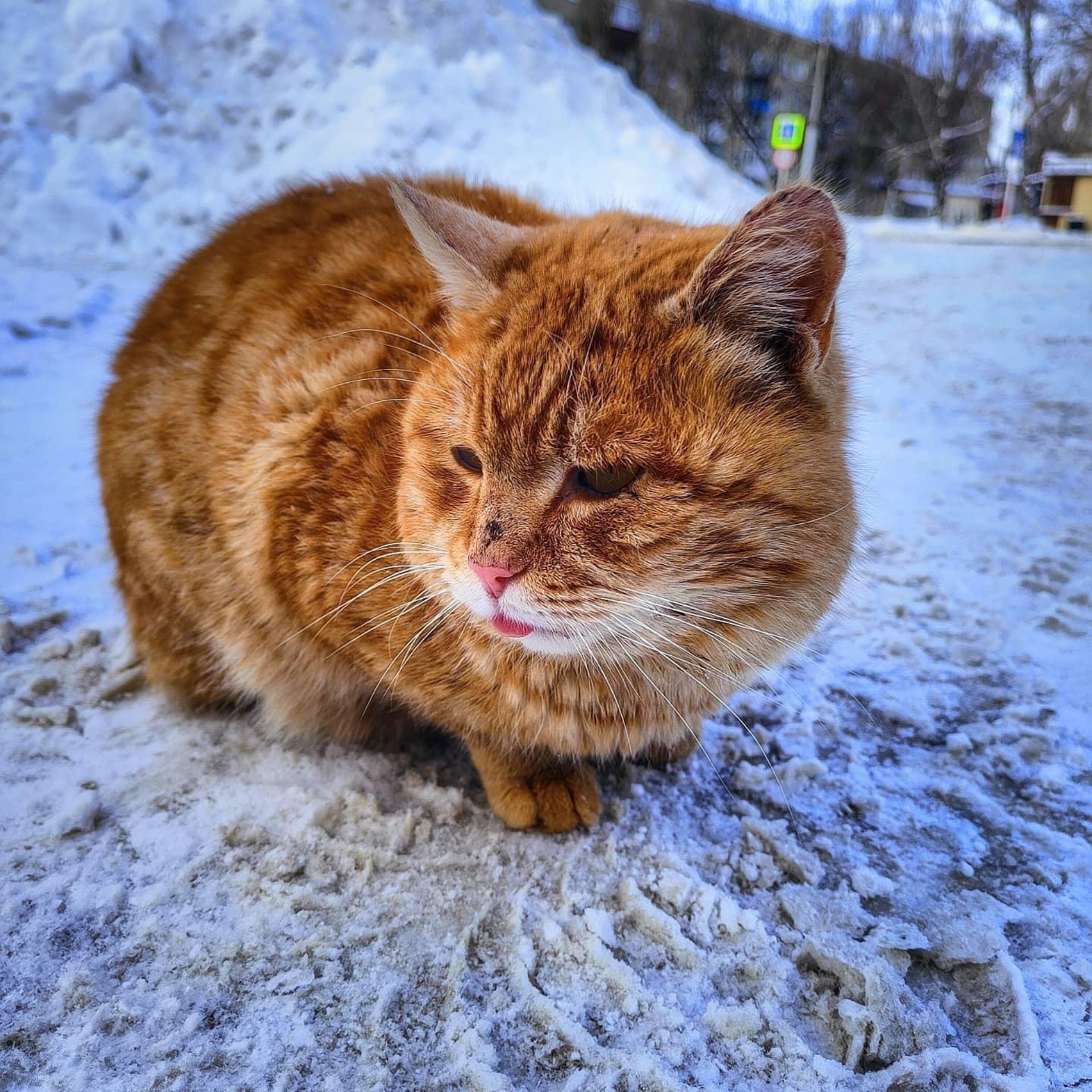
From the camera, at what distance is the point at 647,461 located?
3.84 ft

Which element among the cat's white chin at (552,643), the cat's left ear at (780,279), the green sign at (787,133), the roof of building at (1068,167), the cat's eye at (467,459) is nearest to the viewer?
the cat's left ear at (780,279)

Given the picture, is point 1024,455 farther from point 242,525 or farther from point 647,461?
point 242,525

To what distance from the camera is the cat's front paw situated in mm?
1507

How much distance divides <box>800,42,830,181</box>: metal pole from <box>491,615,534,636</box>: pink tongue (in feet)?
50.1

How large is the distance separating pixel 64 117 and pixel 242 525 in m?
6.72

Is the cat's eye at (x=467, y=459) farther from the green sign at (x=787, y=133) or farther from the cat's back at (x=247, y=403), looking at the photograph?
the green sign at (x=787, y=133)

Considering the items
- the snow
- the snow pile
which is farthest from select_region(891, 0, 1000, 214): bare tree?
the snow

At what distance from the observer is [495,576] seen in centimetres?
117

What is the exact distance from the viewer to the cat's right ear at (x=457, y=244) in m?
1.34

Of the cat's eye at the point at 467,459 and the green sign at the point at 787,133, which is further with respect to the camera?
the green sign at the point at 787,133

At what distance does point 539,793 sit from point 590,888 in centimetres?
21

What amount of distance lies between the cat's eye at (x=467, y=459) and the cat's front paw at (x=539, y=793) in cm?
60

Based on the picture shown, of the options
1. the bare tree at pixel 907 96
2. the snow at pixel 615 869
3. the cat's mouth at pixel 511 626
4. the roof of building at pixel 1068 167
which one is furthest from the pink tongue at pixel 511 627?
the bare tree at pixel 907 96

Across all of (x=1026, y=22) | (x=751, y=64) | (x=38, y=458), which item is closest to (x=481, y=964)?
(x=38, y=458)
